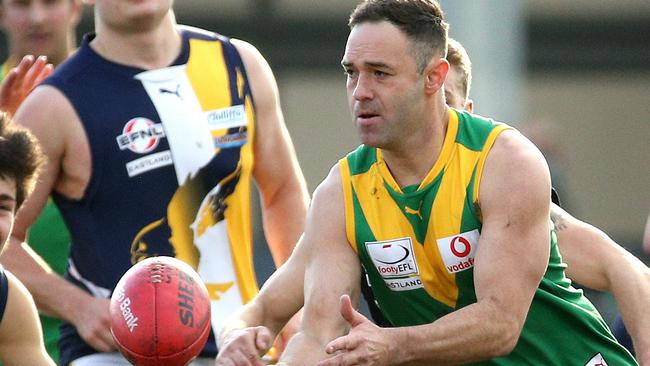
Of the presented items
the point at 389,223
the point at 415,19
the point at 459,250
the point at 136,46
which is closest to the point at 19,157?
the point at 136,46

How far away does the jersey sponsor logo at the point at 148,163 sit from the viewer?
6.71 m

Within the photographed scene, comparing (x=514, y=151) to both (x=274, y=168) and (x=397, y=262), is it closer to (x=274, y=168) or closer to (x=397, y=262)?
(x=397, y=262)

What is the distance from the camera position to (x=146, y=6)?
6.80 meters

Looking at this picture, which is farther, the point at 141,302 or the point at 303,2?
the point at 303,2

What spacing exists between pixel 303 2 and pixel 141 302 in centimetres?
1522

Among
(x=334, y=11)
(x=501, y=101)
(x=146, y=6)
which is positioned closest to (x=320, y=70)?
(x=334, y=11)

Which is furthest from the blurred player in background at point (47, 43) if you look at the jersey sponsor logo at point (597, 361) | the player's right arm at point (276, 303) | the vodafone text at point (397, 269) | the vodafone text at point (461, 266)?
the jersey sponsor logo at point (597, 361)

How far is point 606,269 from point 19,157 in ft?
7.33

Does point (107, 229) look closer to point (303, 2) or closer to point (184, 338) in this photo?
point (184, 338)

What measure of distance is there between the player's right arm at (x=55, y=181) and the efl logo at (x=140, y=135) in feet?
0.53

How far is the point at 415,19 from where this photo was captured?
5805 millimetres

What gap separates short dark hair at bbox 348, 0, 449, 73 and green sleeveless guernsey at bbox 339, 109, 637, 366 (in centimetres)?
27

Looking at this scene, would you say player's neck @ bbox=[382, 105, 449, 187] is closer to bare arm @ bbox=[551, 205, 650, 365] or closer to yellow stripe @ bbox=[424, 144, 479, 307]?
yellow stripe @ bbox=[424, 144, 479, 307]

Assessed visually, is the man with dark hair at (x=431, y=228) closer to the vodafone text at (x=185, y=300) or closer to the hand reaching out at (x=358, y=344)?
the hand reaching out at (x=358, y=344)
